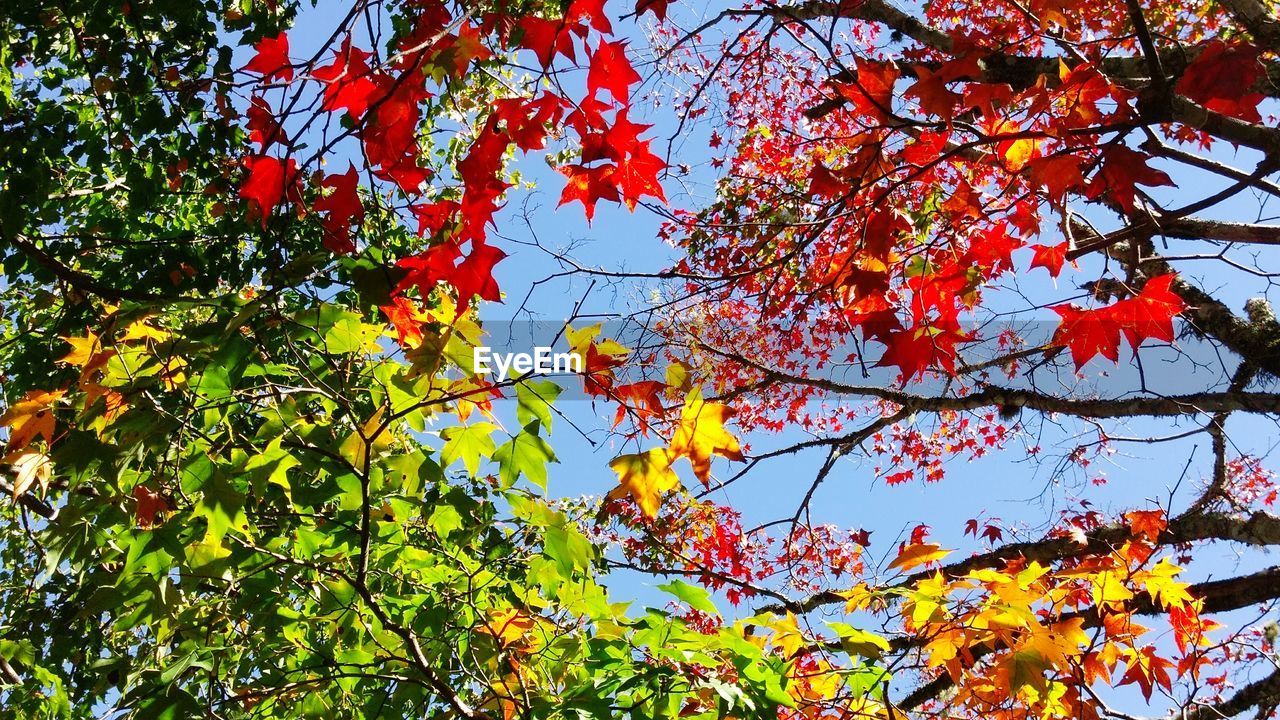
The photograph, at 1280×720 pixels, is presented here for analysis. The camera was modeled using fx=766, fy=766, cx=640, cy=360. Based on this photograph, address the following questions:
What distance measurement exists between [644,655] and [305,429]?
3.11 ft

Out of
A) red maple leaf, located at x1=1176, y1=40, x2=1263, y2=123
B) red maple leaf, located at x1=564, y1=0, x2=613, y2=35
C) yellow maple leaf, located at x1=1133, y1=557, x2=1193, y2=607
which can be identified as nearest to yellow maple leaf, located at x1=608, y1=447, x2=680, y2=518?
red maple leaf, located at x1=564, y1=0, x2=613, y2=35

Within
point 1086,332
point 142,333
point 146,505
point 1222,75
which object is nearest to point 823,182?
point 1086,332

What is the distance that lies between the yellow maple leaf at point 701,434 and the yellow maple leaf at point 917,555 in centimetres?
60

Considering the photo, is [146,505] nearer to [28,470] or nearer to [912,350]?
[28,470]

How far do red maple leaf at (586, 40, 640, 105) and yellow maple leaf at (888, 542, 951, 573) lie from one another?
144 centimetres

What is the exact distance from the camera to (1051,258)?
2482mm

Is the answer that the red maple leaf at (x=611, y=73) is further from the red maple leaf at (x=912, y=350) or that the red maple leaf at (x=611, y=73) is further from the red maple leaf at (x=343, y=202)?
the red maple leaf at (x=912, y=350)

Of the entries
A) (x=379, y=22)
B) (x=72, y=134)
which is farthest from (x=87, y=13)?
(x=379, y=22)

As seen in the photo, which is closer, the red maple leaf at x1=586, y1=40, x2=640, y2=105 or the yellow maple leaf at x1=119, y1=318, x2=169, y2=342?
the yellow maple leaf at x1=119, y1=318, x2=169, y2=342

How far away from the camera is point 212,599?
8.04 ft

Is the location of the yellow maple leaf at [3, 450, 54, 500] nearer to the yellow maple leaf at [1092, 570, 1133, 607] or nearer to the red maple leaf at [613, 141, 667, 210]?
the red maple leaf at [613, 141, 667, 210]

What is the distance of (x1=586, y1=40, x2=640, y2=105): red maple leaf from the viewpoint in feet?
6.98

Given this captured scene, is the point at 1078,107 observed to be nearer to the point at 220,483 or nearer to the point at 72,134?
the point at 220,483

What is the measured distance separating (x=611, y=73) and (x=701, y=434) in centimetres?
111
